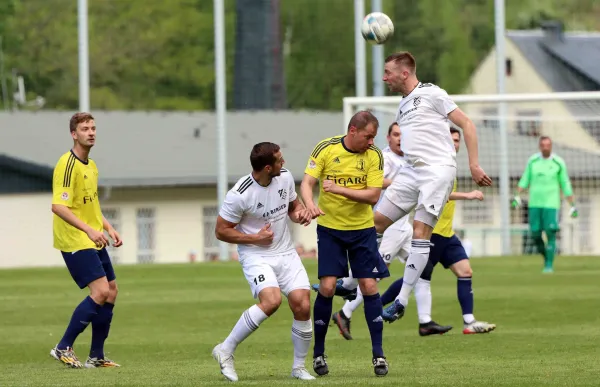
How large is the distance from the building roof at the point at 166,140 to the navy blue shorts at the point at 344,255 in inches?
1514

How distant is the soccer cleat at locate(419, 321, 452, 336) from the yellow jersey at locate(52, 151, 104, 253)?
3940mm

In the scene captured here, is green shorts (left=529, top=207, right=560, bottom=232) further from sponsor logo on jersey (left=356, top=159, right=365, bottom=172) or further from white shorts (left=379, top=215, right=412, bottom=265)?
sponsor logo on jersey (left=356, top=159, right=365, bottom=172)

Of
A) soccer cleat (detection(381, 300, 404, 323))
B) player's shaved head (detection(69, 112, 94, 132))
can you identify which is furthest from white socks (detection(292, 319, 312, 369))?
player's shaved head (detection(69, 112, 94, 132))

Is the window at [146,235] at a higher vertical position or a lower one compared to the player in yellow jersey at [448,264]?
lower

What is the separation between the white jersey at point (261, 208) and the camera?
408 inches

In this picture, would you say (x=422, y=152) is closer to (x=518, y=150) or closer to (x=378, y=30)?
(x=378, y=30)

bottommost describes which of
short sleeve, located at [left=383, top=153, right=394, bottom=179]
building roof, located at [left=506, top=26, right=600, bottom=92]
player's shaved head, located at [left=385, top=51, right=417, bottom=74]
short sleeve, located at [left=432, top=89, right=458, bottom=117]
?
short sleeve, located at [left=383, top=153, right=394, bottom=179]

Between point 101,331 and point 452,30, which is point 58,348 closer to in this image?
point 101,331

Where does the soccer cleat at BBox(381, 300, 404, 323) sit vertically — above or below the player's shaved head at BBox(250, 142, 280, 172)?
below

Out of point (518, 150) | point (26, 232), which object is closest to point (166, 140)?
point (26, 232)

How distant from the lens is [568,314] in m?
16.1

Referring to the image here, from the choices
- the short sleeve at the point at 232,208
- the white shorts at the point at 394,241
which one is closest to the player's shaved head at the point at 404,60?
the short sleeve at the point at 232,208

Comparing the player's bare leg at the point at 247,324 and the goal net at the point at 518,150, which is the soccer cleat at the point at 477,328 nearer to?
the player's bare leg at the point at 247,324

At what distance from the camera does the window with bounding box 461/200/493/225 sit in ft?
147
